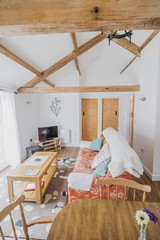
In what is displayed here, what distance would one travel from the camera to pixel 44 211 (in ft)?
6.42

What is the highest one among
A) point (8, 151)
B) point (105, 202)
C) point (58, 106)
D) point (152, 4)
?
point (152, 4)

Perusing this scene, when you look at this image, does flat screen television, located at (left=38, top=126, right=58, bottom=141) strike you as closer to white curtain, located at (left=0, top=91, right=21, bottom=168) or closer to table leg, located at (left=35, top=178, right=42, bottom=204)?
white curtain, located at (left=0, top=91, right=21, bottom=168)

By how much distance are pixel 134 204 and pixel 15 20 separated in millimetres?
1731

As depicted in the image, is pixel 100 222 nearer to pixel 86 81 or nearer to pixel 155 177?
pixel 155 177

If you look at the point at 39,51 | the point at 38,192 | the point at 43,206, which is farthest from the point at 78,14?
the point at 43,206

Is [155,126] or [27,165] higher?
[155,126]

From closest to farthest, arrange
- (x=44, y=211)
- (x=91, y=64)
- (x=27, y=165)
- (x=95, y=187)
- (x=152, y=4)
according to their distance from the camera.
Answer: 1. (x=152, y=4)
2. (x=95, y=187)
3. (x=44, y=211)
4. (x=27, y=165)
5. (x=91, y=64)

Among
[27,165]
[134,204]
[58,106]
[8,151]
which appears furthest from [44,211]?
[58,106]

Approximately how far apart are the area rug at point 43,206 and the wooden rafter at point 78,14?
2245 mm

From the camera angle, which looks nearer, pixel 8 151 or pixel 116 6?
pixel 116 6

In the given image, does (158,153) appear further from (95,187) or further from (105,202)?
(105,202)

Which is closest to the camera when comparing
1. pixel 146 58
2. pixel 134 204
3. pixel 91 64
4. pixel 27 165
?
pixel 134 204

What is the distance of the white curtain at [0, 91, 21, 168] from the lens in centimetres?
320

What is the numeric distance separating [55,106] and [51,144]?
4.80 ft
